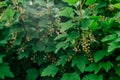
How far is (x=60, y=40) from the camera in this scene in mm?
5027

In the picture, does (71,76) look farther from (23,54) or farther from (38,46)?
(23,54)

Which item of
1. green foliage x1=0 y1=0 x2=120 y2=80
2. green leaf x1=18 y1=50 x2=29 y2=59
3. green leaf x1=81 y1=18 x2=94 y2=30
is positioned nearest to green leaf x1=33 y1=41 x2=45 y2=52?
green foliage x1=0 y1=0 x2=120 y2=80

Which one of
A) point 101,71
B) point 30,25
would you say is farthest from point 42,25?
point 101,71

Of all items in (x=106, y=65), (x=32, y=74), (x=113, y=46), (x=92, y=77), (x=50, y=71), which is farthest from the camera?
(x=32, y=74)

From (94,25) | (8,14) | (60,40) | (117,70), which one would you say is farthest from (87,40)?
(8,14)

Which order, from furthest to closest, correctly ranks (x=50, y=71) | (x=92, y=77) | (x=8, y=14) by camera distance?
(x=8, y=14) < (x=50, y=71) < (x=92, y=77)

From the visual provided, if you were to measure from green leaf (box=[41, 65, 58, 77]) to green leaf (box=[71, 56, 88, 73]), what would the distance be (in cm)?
33

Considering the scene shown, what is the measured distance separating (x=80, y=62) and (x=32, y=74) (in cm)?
103

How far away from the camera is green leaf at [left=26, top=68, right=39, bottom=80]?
521cm

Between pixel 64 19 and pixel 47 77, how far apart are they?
96 centimetres

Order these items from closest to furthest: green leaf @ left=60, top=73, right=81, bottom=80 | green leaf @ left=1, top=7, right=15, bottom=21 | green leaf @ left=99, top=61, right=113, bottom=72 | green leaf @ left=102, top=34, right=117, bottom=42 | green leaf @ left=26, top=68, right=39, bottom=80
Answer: green leaf @ left=102, top=34, right=117, bottom=42
green leaf @ left=99, top=61, right=113, bottom=72
green leaf @ left=60, top=73, right=81, bottom=80
green leaf @ left=1, top=7, right=15, bottom=21
green leaf @ left=26, top=68, right=39, bottom=80

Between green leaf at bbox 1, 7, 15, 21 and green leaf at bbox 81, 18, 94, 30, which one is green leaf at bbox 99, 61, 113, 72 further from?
green leaf at bbox 1, 7, 15, 21

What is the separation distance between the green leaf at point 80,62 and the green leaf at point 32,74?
0.89 meters

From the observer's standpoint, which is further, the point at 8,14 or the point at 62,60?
the point at 8,14
